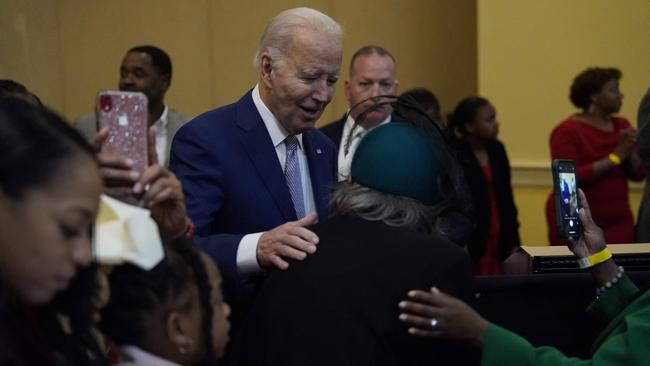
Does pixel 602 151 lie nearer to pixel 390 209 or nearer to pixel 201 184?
pixel 201 184

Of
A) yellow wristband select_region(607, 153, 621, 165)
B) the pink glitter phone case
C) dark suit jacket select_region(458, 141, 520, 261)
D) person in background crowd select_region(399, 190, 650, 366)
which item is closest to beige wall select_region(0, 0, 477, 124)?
dark suit jacket select_region(458, 141, 520, 261)

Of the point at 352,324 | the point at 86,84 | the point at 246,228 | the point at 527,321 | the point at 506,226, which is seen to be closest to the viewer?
the point at 352,324

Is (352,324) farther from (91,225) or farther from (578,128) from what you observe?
(578,128)

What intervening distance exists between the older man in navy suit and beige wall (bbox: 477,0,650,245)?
3.44 metres

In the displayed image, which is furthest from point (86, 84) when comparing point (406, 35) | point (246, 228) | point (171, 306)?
point (171, 306)

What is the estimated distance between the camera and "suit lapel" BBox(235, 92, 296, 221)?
2.41 metres

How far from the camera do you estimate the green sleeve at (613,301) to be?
213 centimetres

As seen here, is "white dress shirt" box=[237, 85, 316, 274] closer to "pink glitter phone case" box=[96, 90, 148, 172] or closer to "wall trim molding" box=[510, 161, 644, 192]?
"pink glitter phone case" box=[96, 90, 148, 172]

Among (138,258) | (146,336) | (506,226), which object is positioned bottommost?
(506,226)

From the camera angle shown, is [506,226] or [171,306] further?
[506,226]

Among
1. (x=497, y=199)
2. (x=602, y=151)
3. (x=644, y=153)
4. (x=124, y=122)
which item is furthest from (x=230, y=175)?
(x=602, y=151)

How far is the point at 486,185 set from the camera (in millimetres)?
4504

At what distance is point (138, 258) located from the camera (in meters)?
1.26

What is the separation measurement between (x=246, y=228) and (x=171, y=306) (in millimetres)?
1032
